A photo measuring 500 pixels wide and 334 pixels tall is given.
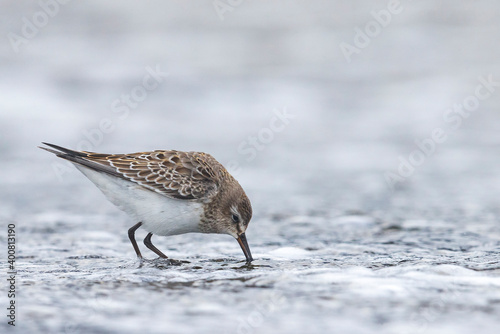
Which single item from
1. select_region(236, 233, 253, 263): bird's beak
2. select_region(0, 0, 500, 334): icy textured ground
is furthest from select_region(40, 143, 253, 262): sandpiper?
select_region(0, 0, 500, 334): icy textured ground

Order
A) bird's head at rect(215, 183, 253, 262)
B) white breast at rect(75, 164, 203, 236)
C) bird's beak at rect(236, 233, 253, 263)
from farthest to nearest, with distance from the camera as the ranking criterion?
bird's head at rect(215, 183, 253, 262) → white breast at rect(75, 164, 203, 236) → bird's beak at rect(236, 233, 253, 263)

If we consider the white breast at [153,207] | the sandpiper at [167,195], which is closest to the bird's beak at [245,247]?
the sandpiper at [167,195]

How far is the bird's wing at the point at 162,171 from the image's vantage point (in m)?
7.07

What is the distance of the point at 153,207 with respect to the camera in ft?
23.2

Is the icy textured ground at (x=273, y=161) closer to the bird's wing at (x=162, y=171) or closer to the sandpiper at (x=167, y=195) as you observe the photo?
the sandpiper at (x=167, y=195)

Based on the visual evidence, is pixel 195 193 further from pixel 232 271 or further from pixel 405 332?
pixel 405 332

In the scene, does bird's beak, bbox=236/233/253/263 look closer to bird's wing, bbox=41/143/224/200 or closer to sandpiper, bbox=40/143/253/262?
sandpiper, bbox=40/143/253/262

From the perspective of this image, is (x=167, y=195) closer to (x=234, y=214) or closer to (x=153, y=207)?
(x=153, y=207)

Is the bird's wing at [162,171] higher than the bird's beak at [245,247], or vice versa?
the bird's wing at [162,171]

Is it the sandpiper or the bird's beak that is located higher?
the sandpiper

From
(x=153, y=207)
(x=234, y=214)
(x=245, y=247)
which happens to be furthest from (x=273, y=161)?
(x=153, y=207)

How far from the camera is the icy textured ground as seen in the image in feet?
15.7

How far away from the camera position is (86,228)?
8727 mm

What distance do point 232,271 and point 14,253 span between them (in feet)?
8.30
